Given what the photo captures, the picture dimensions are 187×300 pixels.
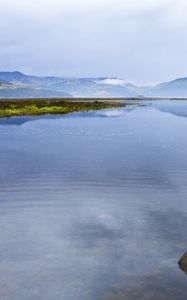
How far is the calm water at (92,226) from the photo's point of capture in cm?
1502

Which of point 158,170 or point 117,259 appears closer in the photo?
point 117,259

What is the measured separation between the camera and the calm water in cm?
1502

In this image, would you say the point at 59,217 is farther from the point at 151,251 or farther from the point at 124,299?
the point at 124,299

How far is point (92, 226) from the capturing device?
67.9 feet

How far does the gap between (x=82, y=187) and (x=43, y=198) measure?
145 inches

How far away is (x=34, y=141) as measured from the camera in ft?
178

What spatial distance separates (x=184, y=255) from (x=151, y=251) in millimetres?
1609

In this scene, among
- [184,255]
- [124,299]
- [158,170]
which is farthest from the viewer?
[158,170]

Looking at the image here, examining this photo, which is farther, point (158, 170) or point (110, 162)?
point (110, 162)

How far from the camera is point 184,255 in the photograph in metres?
16.6

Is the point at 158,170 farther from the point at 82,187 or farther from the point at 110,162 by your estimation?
the point at 82,187

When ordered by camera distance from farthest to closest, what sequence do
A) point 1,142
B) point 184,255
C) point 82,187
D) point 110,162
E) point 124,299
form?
point 1,142, point 110,162, point 82,187, point 184,255, point 124,299

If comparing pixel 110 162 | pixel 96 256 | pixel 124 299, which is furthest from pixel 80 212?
pixel 110 162

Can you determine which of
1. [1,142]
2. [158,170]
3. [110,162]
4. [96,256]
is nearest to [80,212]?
[96,256]
